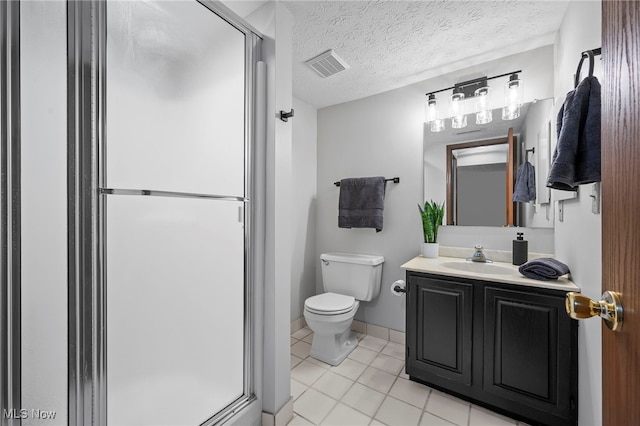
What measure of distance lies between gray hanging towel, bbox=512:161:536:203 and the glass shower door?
1.93 meters

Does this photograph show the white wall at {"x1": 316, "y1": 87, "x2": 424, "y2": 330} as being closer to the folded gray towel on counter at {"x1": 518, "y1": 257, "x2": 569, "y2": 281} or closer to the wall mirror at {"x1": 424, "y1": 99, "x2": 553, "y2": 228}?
the wall mirror at {"x1": 424, "y1": 99, "x2": 553, "y2": 228}

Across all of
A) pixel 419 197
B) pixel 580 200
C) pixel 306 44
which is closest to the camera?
pixel 580 200

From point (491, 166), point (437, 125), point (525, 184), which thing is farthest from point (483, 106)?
point (525, 184)

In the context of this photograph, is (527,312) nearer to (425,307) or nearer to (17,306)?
(425,307)

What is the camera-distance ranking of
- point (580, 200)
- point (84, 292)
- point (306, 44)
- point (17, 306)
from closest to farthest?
1. point (17, 306)
2. point (84, 292)
3. point (580, 200)
4. point (306, 44)

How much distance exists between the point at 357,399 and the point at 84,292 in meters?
1.58

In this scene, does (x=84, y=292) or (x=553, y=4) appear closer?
(x=84, y=292)

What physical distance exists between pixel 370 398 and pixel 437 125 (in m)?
2.09

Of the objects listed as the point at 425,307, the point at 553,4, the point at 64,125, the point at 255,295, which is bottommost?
the point at 425,307

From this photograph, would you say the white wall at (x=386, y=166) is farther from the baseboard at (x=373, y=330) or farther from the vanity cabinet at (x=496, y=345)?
the vanity cabinet at (x=496, y=345)

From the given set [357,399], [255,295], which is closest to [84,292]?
[255,295]

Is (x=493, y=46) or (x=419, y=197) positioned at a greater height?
(x=493, y=46)

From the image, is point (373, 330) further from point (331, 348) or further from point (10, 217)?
point (10, 217)

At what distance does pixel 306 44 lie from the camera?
5.90 feet
